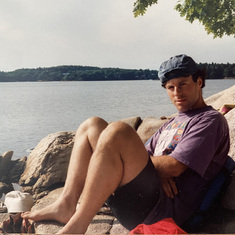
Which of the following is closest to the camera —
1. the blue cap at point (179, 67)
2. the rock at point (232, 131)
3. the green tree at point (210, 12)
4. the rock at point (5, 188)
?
the blue cap at point (179, 67)

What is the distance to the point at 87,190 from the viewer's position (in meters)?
2.47

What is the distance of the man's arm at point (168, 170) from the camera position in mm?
2527

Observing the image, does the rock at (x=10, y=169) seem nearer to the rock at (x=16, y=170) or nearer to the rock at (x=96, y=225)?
the rock at (x=16, y=170)

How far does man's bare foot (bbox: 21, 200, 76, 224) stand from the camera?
290 cm

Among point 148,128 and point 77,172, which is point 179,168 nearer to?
point 77,172

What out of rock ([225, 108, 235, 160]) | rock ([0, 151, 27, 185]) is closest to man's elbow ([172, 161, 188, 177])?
rock ([225, 108, 235, 160])

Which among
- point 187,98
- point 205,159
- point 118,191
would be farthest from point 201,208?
point 187,98

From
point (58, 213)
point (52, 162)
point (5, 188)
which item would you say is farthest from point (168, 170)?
point (5, 188)

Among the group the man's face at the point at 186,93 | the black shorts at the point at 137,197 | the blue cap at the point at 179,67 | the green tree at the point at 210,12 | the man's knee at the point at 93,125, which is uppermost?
the green tree at the point at 210,12

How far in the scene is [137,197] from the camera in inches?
99.6

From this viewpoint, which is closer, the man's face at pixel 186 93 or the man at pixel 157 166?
the man at pixel 157 166

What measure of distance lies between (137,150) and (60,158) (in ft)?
13.2

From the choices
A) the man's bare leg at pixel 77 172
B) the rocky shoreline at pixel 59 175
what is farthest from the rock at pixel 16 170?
the man's bare leg at pixel 77 172

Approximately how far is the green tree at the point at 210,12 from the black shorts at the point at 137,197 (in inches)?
237
